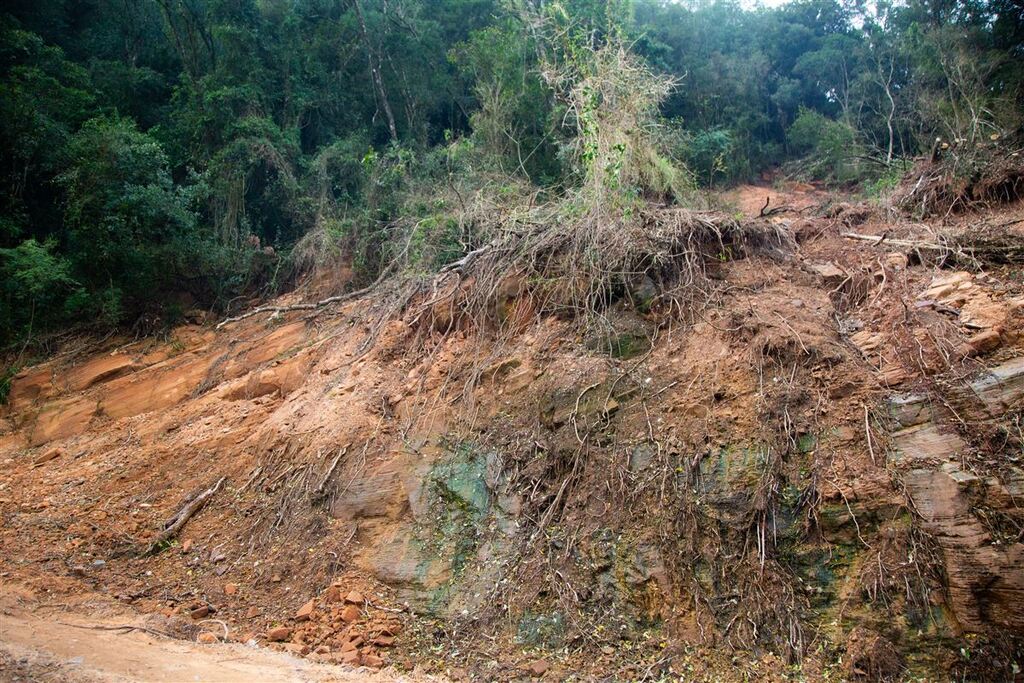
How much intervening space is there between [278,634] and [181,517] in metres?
2.06

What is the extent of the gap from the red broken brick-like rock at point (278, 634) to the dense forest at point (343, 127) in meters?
4.49

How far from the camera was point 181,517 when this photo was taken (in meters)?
6.71

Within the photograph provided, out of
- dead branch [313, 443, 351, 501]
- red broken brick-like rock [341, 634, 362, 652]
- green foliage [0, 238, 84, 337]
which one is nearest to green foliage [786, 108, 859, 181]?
dead branch [313, 443, 351, 501]

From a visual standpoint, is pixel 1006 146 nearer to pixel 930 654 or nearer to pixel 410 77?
pixel 930 654

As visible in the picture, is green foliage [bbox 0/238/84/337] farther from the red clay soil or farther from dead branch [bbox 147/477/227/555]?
dead branch [bbox 147/477/227/555]

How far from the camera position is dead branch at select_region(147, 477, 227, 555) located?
6508 millimetres

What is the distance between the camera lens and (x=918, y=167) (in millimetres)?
8867

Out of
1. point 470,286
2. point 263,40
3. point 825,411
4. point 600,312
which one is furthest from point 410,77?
point 825,411

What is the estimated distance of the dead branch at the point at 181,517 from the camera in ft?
21.4

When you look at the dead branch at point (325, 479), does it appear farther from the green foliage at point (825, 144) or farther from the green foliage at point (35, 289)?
the green foliage at point (825, 144)

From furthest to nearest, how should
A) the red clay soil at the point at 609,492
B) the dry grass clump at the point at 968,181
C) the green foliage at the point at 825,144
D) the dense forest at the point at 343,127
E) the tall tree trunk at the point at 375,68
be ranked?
1. the green foliage at the point at 825,144
2. the tall tree trunk at the point at 375,68
3. the dense forest at the point at 343,127
4. the dry grass clump at the point at 968,181
5. the red clay soil at the point at 609,492

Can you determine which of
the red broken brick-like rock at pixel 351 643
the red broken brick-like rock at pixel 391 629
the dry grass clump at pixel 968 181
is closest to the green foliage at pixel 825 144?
the dry grass clump at pixel 968 181

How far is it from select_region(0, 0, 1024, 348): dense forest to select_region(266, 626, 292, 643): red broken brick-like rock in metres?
4.49

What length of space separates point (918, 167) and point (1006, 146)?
999 millimetres
